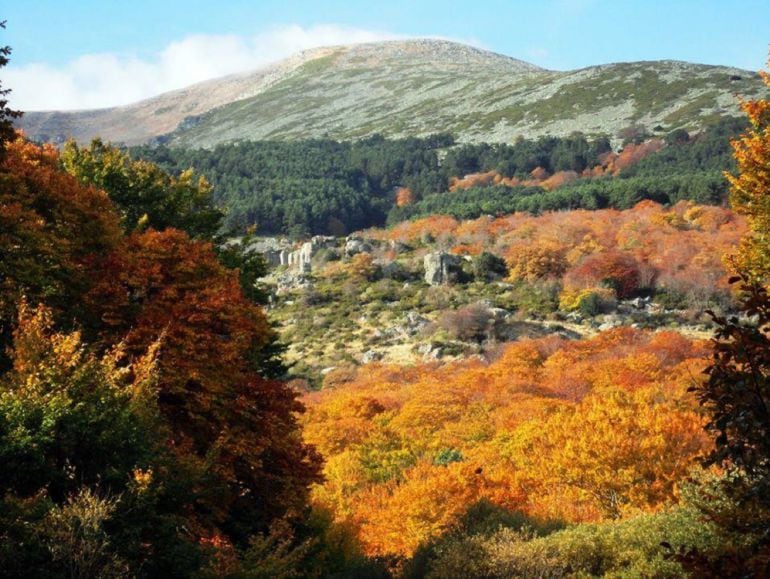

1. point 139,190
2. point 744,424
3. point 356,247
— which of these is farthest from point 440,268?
point 744,424

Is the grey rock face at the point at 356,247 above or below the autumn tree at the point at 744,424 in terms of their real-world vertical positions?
below

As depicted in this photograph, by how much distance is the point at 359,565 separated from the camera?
28.7 metres

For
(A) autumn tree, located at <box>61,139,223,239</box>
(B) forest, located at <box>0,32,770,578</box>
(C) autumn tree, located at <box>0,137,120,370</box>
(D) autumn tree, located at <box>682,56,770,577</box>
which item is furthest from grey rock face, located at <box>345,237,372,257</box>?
(D) autumn tree, located at <box>682,56,770,577</box>

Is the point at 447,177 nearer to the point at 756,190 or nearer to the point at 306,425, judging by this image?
the point at 306,425

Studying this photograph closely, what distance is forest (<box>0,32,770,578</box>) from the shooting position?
40.5 ft

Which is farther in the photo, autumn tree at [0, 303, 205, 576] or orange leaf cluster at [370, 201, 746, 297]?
orange leaf cluster at [370, 201, 746, 297]

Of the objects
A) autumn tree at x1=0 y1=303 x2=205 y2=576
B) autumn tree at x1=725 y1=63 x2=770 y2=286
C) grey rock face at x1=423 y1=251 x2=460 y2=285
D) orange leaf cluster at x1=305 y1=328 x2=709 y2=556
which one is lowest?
orange leaf cluster at x1=305 y1=328 x2=709 y2=556

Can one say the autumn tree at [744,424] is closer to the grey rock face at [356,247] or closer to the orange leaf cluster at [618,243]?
the orange leaf cluster at [618,243]

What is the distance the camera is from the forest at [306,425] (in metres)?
12.4

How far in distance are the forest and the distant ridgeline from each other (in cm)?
4385

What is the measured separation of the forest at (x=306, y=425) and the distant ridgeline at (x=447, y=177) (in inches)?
1726

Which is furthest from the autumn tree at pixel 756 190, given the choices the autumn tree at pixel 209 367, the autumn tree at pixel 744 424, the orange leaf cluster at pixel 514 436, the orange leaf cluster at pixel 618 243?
the orange leaf cluster at pixel 618 243

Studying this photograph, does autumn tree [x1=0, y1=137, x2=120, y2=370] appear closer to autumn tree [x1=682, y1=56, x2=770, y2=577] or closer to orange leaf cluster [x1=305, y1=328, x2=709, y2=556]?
autumn tree [x1=682, y1=56, x2=770, y2=577]

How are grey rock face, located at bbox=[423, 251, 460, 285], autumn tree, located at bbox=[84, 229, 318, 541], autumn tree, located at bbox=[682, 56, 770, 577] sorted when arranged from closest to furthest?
autumn tree, located at bbox=[682, 56, 770, 577]
autumn tree, located at bbox=[84, 229, 318, 541]
grey rock face, located at bbox=[423, 251, 460, 285]
